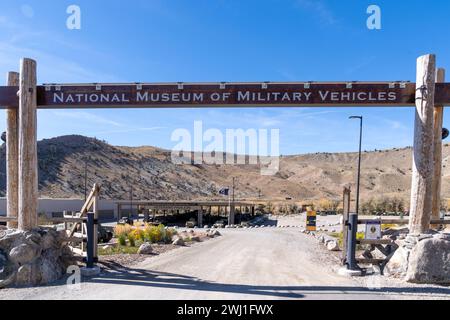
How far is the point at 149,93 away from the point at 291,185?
360 ft

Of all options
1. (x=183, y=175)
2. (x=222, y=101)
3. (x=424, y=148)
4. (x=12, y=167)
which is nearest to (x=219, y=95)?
(x=222, y=101)

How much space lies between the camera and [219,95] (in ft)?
34.0

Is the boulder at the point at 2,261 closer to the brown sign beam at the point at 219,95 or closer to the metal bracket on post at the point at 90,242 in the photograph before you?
the metal bracket on post at the point at 90,242

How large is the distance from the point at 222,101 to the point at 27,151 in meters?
5.05

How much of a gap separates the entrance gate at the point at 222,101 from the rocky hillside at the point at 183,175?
64805mm

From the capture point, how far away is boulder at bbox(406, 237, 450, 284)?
9.09 metres

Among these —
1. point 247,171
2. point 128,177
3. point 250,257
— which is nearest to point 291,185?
point 247,171

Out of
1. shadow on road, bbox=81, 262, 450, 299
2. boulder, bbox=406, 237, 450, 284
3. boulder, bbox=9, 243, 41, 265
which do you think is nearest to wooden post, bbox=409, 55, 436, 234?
boulder, bbox=406, 237, 450, 284

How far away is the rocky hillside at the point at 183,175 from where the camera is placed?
82375 mm

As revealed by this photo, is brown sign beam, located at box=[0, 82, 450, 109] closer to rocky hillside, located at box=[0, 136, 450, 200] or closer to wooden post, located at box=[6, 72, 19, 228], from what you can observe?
wooden post, located at box=[6, 72, 19, 228]

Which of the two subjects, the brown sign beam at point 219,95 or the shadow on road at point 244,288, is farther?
the brown sign beam at point 219,95

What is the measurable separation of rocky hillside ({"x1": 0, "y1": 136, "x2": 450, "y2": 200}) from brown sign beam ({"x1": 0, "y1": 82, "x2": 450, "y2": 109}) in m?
65.1

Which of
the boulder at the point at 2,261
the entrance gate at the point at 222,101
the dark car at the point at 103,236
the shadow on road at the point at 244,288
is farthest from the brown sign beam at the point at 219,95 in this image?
the dark car at the point at 103,236

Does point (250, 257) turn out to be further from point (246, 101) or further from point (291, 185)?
point (291, 185)
